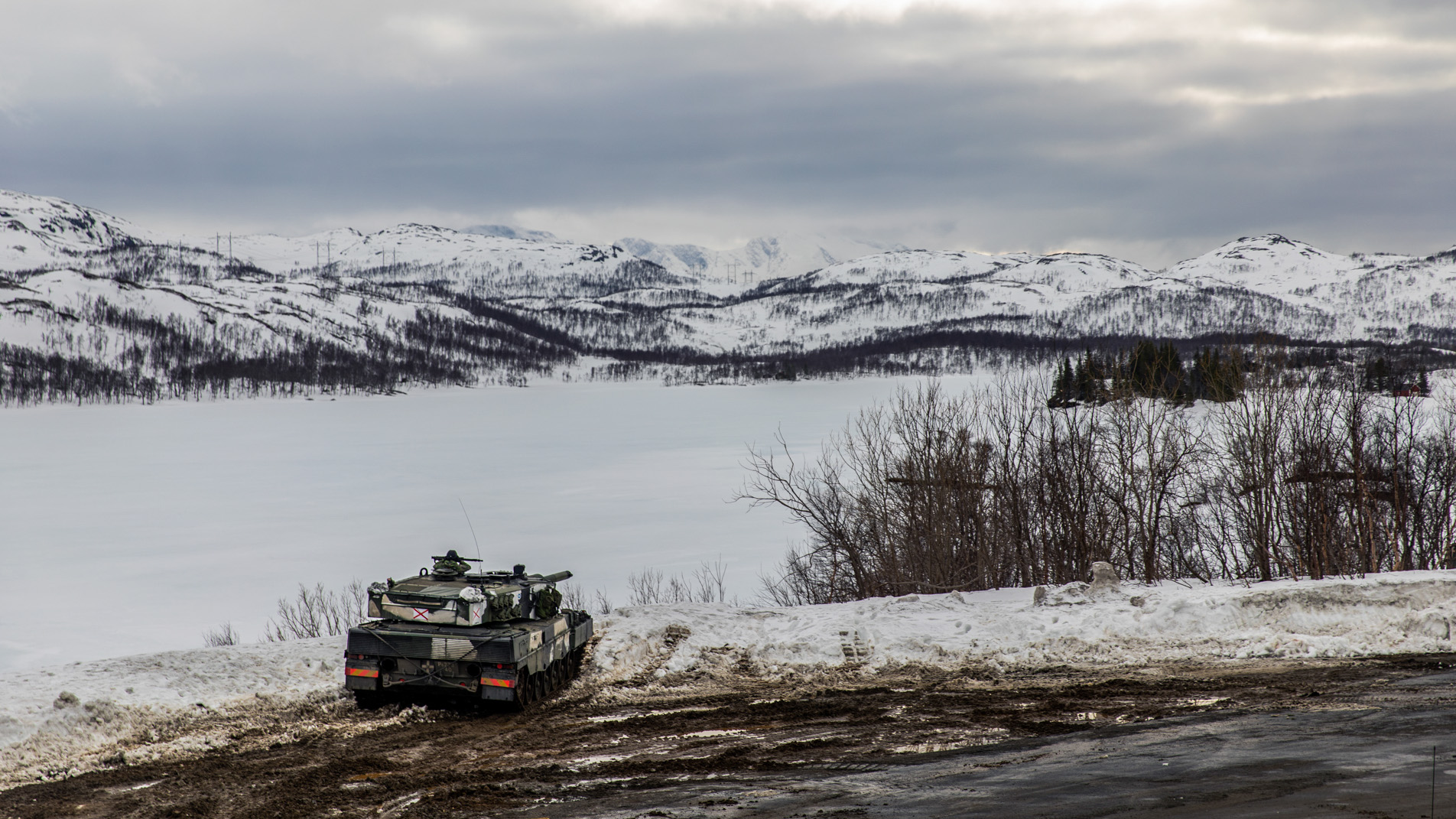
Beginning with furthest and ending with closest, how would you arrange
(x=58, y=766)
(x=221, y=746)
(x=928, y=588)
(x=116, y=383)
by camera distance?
(x=116, y=383), (x=928, y=588), (x=221, y=746), (x=58, y=766)

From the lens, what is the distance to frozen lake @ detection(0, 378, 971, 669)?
3138 centimetres

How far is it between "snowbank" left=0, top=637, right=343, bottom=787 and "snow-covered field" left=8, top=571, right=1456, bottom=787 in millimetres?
24

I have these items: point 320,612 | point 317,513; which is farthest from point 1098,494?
point 317,513

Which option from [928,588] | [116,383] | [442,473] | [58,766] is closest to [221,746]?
[58,766]

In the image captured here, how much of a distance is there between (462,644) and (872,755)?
17.3ft

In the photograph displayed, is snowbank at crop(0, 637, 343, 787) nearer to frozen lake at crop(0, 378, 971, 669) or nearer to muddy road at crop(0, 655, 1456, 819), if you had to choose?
muddy road at crop(0, 655, 1456, 819)

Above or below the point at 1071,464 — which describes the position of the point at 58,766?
below

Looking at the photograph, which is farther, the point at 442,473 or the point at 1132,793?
the point at 442,473

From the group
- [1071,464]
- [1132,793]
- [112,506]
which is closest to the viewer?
[1132,793]

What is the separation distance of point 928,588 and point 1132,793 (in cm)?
1826

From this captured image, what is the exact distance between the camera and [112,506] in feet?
165

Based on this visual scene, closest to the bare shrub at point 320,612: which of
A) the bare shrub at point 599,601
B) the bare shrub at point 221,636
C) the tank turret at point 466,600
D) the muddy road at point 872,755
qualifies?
the bare shrub at point 221,636

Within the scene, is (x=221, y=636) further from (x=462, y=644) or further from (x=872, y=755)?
(x=872, y=755)

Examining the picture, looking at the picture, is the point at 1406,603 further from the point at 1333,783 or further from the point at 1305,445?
the point at 1305,445
